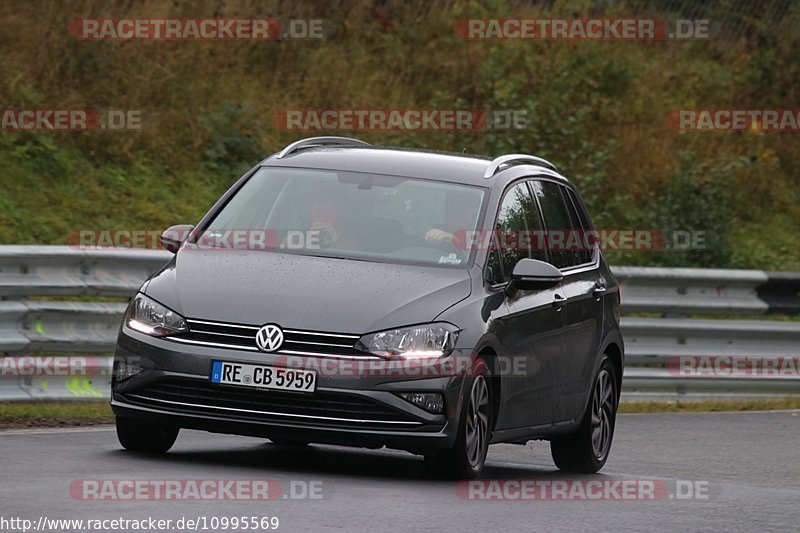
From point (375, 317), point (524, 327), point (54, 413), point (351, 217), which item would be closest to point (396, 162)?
point (351, 217)

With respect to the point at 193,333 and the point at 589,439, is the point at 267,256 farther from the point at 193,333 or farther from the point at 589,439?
the point at 589,439

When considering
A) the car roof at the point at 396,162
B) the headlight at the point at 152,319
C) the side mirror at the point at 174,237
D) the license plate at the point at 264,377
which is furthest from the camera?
the car roof at the point at 396,162

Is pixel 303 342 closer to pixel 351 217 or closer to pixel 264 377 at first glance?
pixel 264 377

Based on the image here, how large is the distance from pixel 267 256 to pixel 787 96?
1813 centimetres

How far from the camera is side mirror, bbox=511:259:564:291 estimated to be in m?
9.80

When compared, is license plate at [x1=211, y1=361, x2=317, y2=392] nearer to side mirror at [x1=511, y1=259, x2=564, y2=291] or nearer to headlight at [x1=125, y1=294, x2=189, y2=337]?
headlight at [x1=125, y1=294, x2=189, y2=337]

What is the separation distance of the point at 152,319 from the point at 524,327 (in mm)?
2094

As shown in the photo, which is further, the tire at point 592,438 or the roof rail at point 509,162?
the tire at point 592,438

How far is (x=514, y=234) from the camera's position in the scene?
10.3 m

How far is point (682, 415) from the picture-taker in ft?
51.5

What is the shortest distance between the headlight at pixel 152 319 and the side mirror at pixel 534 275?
1947 mm

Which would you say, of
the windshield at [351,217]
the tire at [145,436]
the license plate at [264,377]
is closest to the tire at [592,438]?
the windshield at [351,217]

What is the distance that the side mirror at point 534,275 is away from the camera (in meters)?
9.80

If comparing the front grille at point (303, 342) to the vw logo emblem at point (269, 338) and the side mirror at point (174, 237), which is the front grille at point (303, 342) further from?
the side mirror at point (174, 237)
